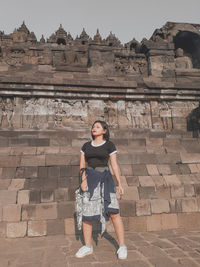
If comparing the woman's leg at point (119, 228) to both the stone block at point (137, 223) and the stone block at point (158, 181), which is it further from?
the stone block at point (158, 181)

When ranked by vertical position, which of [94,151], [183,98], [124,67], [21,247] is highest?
[124,67]

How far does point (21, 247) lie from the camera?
3.33 meters

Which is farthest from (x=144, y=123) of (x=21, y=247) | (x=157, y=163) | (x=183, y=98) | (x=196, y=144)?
(x=21, y=247)

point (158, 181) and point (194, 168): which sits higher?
point (194, 168)

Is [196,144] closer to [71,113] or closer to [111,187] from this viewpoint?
[111,187]

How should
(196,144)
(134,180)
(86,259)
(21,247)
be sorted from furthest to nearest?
(196,144) < (134,180) < (21,247) < (86,259)

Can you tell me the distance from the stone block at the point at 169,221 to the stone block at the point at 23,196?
3037mm

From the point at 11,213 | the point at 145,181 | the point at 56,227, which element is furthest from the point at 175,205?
the point at 11,213

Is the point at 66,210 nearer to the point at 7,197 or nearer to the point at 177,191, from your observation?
the point at 7,197

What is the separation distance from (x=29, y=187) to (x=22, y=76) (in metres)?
6.82

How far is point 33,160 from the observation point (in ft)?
18.1

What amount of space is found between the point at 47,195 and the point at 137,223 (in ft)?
6.88

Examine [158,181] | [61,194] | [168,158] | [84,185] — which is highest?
[168,158]

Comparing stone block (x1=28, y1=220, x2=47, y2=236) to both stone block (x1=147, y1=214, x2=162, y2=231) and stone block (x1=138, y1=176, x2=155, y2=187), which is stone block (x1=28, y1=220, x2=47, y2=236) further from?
stone block (x1=138, y1=176, x2=155, y2=187)
